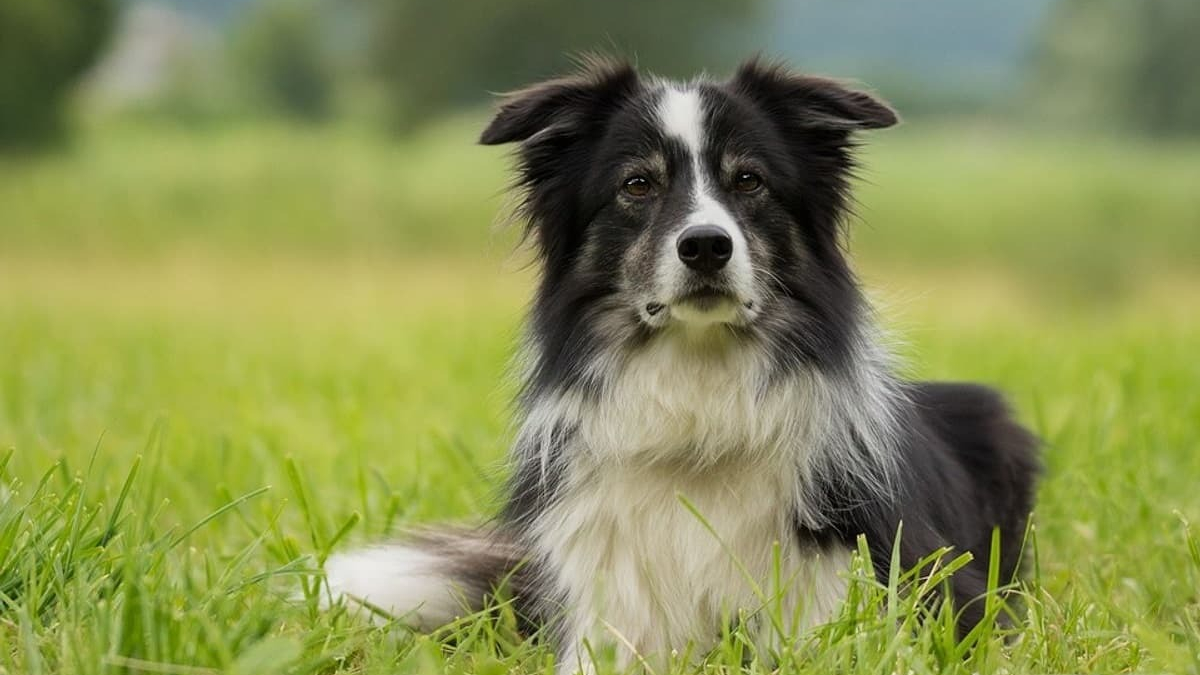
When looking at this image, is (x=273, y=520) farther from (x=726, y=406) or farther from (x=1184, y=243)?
(x=1184, y=243)

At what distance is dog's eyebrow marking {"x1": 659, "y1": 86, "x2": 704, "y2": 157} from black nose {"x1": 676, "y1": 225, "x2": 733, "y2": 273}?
33 centimetres

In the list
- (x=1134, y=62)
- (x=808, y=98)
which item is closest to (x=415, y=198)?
(x=1134, y=62)

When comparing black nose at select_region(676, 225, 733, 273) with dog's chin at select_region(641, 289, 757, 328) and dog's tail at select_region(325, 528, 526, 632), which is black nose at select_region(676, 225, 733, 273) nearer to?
dog's chin at select_region(641, 289, 757, 328)

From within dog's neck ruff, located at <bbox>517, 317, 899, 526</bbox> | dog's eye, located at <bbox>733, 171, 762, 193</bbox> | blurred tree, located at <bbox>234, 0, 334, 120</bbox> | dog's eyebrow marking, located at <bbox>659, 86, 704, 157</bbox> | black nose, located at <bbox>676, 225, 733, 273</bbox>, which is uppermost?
dog's eyebrow marking, located at <bbox>659, 86, 704, 157</bbox>

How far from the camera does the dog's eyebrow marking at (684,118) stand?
12.6 feet

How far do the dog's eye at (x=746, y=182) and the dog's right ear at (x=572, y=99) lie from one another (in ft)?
1.50

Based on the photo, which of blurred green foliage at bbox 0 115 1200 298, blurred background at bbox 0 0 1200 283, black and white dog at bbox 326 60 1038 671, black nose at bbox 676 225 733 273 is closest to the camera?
black nose at bbox 676 225 733 273

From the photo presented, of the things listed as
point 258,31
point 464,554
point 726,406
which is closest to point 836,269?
point 726,406

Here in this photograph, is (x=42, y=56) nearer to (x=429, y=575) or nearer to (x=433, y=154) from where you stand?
Result: (x=433, y=154)

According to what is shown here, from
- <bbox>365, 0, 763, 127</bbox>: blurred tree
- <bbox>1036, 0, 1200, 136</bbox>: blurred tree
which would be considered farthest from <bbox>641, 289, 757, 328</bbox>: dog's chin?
<bbox>1036, 0, 1200, 136</bbox>: blurred tree

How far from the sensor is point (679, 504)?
3.77 meters

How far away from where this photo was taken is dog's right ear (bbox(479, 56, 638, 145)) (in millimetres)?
4004

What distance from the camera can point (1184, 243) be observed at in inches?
811

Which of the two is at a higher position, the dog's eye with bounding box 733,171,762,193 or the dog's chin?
the dog's eye with bounding box 733,171,762,193
